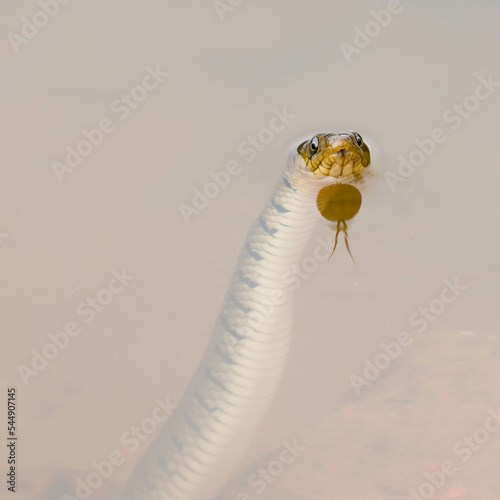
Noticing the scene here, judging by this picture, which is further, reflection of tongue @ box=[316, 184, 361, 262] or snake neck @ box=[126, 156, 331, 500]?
reflection of tongue @ box=[316, 184, 361, 262]

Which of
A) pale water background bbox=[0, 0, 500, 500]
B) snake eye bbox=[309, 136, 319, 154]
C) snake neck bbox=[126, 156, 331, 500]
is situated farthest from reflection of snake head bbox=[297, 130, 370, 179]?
snake neck bbox=[126, 156, 331, 500]

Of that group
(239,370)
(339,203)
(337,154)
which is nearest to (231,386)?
(239,370)

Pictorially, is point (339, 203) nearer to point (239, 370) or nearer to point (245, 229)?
point (245, 229)

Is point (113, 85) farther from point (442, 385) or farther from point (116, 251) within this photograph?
point (442, 385)

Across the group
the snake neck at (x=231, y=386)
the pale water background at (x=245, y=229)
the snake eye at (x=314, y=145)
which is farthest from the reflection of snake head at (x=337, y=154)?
the snake neck at (x=231, y=386)

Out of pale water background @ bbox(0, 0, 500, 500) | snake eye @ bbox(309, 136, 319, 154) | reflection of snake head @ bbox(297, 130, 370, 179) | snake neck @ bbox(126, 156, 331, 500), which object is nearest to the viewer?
pale water background @ bbox(0, 0, 500, 500)

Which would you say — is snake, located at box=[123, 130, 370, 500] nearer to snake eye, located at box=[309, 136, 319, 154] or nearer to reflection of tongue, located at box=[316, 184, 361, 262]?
snake eye, located at box=[309, 136, 319, 154]

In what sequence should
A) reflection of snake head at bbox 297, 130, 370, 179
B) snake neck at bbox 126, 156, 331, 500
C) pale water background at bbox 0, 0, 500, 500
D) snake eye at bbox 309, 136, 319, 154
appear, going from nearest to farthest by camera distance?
pale water background at bbox 0, 0, 500, 500 → snake neck at bbox 126, 156, 331, 500 → reflection of snake head at bbox 297, 130, 370, 179 → snake eye at bbox 309, 136, 319, 154
